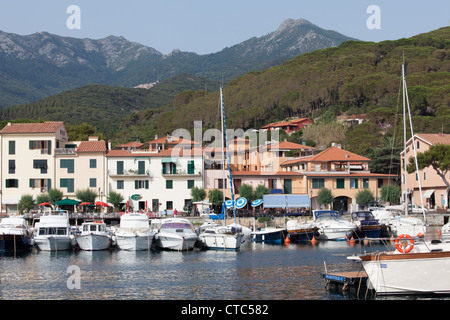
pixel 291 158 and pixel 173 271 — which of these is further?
pixel 291 158

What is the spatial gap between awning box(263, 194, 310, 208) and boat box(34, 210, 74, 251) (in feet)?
76.8

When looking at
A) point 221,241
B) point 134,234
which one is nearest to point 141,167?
point 134,234

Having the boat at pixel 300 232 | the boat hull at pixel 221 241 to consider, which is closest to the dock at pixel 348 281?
the boat hull at pixel 221 241

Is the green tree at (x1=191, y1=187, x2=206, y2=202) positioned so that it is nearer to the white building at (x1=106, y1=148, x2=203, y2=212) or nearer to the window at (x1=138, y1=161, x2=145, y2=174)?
the white building at (x1=106, y1=148, x2=203, y2=212)

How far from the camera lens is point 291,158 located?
77.1m

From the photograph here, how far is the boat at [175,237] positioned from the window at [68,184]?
23.7 meters

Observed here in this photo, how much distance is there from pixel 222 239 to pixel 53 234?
42.1 ft

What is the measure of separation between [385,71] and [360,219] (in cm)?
8688

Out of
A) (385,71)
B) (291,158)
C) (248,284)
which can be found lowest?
(248,284)

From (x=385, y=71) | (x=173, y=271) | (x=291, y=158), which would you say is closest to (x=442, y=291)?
(x=173, y=271)

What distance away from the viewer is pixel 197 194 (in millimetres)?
63031

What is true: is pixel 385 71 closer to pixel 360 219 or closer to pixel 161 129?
pixel 161 129

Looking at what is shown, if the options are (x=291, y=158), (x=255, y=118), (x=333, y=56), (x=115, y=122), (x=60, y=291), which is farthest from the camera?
(x=115, y=122)

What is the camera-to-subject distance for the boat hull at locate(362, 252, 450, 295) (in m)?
22.0
